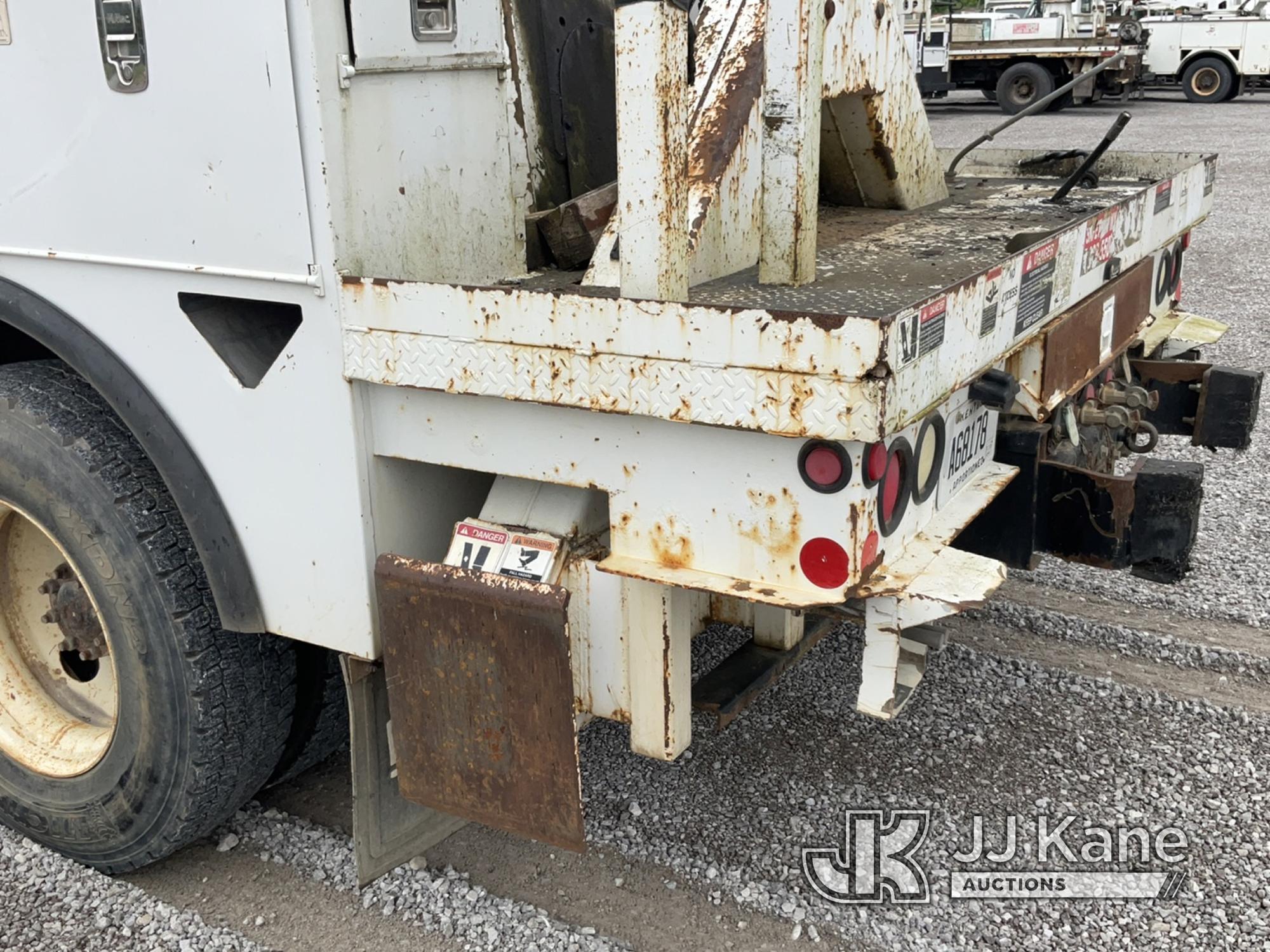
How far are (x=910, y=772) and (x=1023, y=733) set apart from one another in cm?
37

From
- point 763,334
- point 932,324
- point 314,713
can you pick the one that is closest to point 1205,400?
point 932,324

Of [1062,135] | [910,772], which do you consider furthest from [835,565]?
[1062,135]

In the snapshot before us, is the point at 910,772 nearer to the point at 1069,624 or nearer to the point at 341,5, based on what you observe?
the point at 1069,624

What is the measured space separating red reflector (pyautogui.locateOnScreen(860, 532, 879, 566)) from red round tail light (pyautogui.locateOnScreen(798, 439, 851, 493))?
0.12 m

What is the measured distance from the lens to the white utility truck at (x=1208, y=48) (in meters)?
19.9

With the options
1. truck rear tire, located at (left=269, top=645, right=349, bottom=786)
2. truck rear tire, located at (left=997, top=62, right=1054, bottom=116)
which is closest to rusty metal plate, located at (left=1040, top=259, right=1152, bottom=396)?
truck rear tire, located at (left=269, top=645, right=349, bottom=786)

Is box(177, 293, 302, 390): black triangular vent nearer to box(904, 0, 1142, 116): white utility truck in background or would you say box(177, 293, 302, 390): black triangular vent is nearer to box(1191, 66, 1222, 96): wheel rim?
box(904, 0, 1142, 116): white utility truck in background

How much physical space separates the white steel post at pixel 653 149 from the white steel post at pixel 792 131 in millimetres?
193

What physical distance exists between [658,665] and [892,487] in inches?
19.3

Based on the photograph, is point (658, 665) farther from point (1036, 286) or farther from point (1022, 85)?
point (1022, 85)

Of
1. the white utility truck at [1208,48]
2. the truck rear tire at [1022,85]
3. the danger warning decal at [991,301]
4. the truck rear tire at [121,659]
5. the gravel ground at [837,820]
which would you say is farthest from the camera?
the white utility truck at [1208,48]

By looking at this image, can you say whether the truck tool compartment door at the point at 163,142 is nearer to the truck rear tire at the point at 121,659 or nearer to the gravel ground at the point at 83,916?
the truck rear tire at the point at 121,659

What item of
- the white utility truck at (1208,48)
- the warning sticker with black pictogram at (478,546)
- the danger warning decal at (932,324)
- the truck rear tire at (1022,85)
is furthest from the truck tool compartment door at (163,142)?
the white utility truck at (1208,48)

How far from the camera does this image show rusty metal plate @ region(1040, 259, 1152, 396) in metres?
2.48
